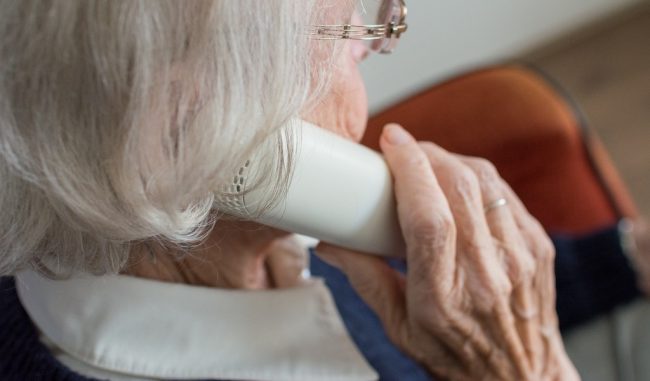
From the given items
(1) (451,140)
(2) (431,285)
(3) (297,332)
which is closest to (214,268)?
(3) (297,332)

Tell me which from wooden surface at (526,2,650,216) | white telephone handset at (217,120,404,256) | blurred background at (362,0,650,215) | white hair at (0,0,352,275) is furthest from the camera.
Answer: wooden surface at (526,2,650,216)

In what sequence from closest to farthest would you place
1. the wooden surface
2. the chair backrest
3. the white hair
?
the white hair < the chair backrest < the wooden surface

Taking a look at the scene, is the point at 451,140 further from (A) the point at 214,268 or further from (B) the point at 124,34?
(B) the point at 124,34

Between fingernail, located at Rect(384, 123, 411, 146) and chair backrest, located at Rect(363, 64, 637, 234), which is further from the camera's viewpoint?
chair backrest, located at Rect(363, 64, 637, 234)

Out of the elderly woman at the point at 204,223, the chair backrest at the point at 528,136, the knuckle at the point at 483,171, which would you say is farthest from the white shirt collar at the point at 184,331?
the chair backrest at the point at 528,136

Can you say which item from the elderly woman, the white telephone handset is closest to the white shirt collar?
the elderly woman

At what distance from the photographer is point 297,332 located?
90 cm

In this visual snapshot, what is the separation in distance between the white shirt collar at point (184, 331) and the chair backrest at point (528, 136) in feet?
1.39

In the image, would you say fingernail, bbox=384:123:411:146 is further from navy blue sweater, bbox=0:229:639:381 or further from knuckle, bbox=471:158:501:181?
navy blue sweater, bbox=0:229:639:381

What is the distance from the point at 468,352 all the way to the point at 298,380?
0.21 m

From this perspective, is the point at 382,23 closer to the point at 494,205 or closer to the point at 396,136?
the point at 396,136

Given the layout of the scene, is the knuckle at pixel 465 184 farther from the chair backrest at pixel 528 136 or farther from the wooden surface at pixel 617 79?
the wooden surface at pixel 617 79

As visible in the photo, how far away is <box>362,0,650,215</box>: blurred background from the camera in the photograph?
189 cm

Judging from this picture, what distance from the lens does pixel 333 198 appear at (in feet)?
2.41
